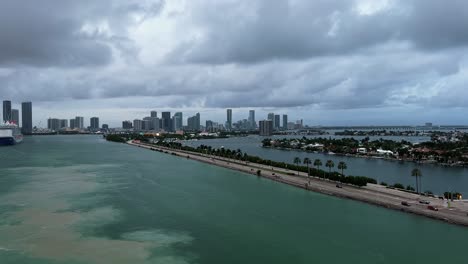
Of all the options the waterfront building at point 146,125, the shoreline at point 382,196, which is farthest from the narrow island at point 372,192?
the waterfront building at point 146,125

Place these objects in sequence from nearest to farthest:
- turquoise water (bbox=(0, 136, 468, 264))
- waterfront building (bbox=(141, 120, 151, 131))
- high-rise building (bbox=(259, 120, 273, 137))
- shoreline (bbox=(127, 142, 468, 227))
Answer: turquoise water (bbox=(0, 136, 468, 264)) < shoreline (bbox=(127, 142, 468, 227)) < high-rise building (bbox=(259, 120, 273, 137)) < waterfront building (bbox=(141, 120, 151, 131))

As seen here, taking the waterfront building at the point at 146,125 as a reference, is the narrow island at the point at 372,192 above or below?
below

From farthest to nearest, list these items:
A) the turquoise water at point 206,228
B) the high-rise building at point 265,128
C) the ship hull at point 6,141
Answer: the high-rise building at point 265,128
the ship hull at point 6,141
the turquoise water at point 206,228

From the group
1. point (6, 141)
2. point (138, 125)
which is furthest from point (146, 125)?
point (6, 141)

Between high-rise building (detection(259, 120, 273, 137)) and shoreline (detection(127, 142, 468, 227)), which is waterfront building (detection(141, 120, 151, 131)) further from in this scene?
shoreline (detection(127, 142, 468, 227))

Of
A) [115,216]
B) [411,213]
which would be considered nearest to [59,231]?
[115,216]

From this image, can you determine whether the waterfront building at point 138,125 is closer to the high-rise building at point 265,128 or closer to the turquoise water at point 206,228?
the high-rise building at point 265,128

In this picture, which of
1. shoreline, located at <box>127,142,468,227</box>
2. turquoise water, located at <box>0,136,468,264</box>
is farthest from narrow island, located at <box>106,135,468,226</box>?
turquoise water, located at <box>0,136,468,264</box>

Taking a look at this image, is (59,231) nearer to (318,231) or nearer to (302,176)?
(318,231)
